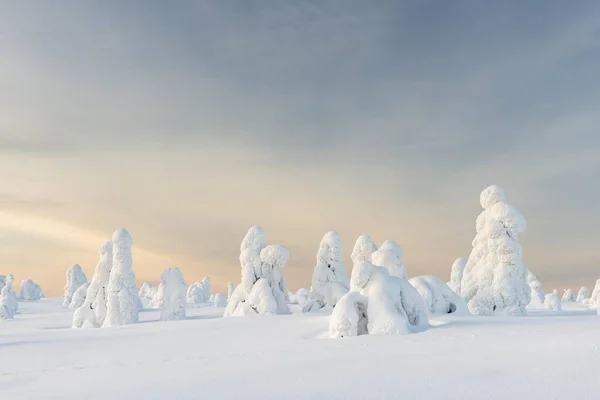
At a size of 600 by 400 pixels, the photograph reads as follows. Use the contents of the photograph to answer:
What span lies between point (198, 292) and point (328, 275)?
181ft

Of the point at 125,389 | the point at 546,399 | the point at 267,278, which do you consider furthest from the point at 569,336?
the point at 267,278

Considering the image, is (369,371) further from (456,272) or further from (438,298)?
(456,272)

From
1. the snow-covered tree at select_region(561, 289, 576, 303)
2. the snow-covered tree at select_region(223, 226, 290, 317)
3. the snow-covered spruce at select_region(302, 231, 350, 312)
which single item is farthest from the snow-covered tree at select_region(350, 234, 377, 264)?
the snow-covered tree at select_region(561, 289, 576, 303)

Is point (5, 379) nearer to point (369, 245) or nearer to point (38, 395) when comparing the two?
point (38, 395)

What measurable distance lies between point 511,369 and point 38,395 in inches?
332

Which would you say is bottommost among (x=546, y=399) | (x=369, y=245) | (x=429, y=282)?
(x=546, y=399)

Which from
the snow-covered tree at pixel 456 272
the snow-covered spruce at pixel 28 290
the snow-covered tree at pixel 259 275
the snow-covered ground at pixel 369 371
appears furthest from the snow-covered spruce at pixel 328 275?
the snow-covered spruce at pixel 28 290

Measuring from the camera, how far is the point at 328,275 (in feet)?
111

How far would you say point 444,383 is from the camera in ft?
27.0

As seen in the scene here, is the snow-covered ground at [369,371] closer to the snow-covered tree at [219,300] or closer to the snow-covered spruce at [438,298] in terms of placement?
the snow-covered spruce at [438,298]

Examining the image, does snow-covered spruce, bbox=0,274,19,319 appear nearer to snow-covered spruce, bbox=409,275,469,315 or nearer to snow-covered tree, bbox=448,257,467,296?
snow-covered tree, bbox=448,257,467,296

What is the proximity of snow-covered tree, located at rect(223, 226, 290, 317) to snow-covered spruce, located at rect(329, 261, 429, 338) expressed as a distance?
14.3 m

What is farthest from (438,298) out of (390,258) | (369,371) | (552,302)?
(552,302)

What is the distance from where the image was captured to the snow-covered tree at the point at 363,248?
3488 centimetres
